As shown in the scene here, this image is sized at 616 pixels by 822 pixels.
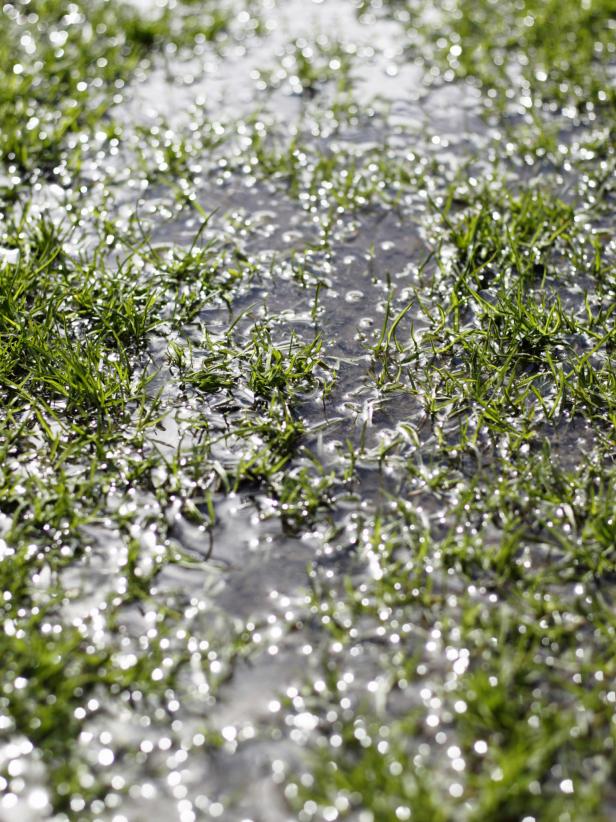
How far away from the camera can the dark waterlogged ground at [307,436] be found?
194 cm

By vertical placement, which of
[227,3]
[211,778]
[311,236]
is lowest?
[211,778]

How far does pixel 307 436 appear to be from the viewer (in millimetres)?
2684

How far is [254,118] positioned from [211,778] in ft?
10.4

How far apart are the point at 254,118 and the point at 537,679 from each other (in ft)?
9.99

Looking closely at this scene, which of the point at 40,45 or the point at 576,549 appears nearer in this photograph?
the point at 576,549

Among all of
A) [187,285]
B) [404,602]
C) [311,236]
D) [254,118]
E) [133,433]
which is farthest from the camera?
[254,118]

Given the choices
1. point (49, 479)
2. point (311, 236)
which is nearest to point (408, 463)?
point (49, 479)

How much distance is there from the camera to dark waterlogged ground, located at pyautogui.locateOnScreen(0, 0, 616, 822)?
1940 mm

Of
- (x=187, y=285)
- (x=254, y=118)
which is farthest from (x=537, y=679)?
(x=254, y=118)

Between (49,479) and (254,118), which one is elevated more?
(254,118)

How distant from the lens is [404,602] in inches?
87.1

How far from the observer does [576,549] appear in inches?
91.1

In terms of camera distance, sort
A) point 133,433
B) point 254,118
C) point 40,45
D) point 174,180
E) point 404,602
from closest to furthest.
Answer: point 404,602 < point 133,433 < point 174,180 < point 254,118 < point 40,45

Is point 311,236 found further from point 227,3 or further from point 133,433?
point 227,3
